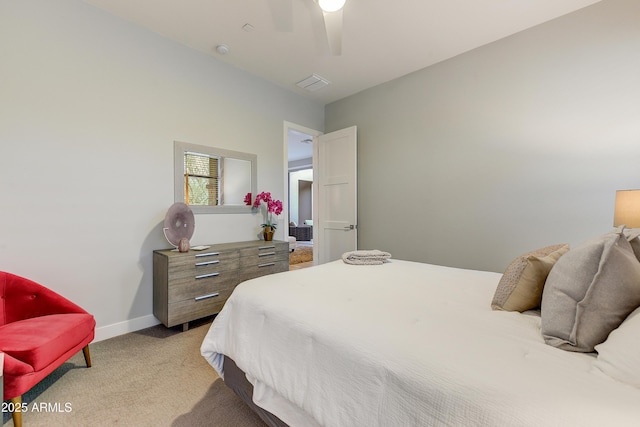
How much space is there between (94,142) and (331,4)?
223cm

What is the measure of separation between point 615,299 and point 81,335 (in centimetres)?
270

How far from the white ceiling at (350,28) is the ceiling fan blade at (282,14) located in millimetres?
24

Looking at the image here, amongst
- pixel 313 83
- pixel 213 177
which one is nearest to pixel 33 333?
pixel 213 177

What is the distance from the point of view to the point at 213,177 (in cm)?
307

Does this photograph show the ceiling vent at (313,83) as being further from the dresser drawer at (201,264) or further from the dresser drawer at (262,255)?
the dresser drawer at (201,264)

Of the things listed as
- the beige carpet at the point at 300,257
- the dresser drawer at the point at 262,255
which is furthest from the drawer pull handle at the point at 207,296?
the beige carpet at the point at 300,257

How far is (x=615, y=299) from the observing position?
33.5 inches

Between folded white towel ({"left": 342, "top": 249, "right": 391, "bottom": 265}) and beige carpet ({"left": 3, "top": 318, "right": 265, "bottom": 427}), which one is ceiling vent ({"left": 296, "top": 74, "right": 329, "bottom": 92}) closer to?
folded white towel ({"left": 342, "top": 249, "right": 391, "bottom": 265})

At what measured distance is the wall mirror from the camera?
9.25 feet

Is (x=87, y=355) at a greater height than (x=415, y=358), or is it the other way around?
(x=415, y=358)

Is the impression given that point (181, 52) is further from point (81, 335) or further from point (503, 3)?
point (503, 3)

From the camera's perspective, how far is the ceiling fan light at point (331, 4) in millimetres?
1692

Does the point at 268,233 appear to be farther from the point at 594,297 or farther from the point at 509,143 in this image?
the point at 594,297

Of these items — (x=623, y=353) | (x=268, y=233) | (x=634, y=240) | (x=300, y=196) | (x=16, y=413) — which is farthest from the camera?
(x=300, y=196)
